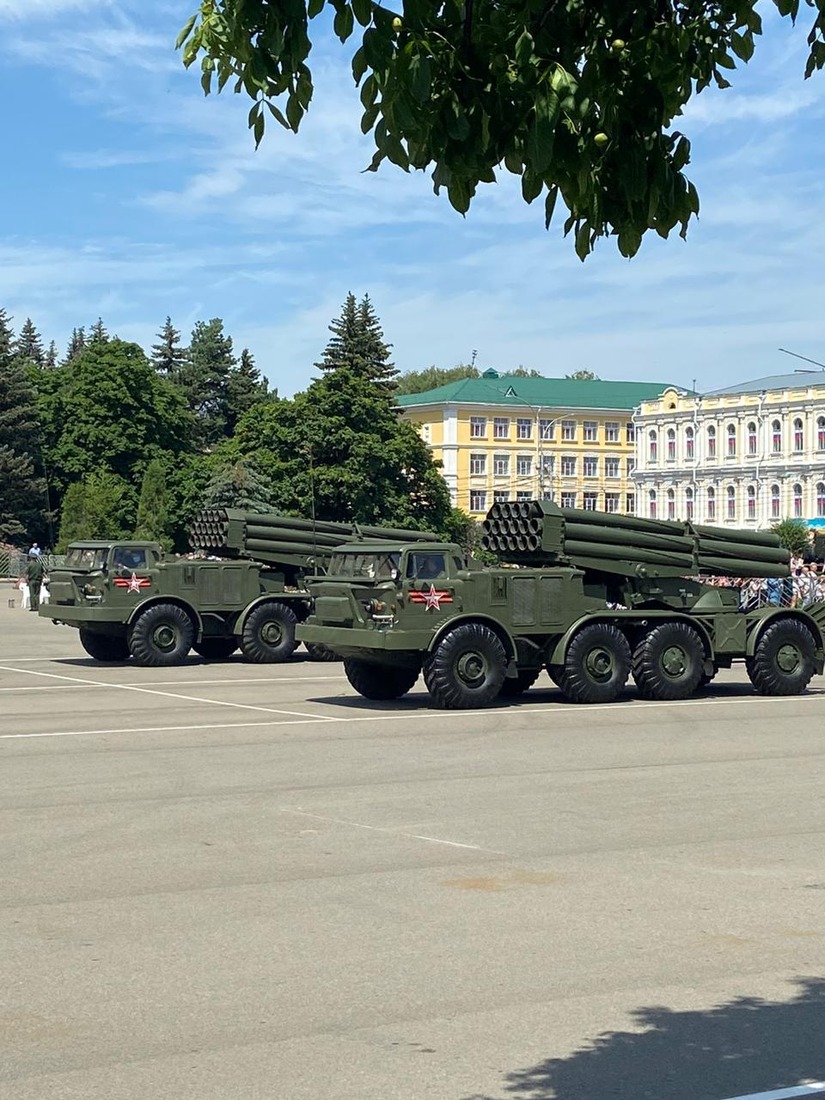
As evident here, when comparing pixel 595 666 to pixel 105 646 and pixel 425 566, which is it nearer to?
pixel 425 566

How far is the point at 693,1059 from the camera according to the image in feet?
20.7

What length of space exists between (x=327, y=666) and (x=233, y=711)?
8.65 meters

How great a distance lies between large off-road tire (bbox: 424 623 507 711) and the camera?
813 inches

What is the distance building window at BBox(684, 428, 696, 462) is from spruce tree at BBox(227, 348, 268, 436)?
93.0 feet

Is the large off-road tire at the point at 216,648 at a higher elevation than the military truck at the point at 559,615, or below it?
below

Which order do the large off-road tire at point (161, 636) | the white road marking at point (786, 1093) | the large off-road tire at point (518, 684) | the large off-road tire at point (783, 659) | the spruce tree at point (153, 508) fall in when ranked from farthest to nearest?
the spruce tree at point (153, 508) < the large off-road tire at point (161, 636) < the large off-road tire at point (783, 659) < the large off-road tire at point (518, 684) < the white road marking at point (786, 1093)

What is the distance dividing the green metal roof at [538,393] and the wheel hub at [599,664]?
96.3 meters

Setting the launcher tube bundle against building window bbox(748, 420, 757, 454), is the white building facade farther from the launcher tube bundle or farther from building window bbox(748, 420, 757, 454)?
the launcher tube bundle

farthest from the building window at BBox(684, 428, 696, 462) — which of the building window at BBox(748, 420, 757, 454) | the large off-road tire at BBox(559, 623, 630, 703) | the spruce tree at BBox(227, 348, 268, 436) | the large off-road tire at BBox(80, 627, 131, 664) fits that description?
the large off-road tire at BBox(559, 623, 630, 703)

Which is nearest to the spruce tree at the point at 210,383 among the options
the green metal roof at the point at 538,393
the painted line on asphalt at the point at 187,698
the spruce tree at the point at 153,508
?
the green metal roof at the point at 538,393

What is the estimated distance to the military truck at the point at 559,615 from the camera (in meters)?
21.0

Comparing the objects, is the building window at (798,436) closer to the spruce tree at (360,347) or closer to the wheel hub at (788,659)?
the spruce tree at (360,347)

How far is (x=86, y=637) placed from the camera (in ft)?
95.9

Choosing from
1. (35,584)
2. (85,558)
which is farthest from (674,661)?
(35,584)
